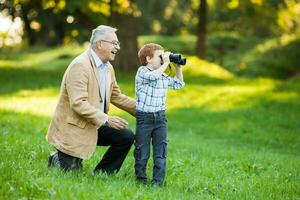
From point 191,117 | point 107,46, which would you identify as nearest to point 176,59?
point 107,46

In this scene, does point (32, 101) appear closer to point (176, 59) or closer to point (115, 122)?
point (115, 122)

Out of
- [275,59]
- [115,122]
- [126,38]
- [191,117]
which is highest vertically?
[126,38]

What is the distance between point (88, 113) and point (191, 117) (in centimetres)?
1039

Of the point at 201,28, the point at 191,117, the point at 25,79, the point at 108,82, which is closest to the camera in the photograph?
the point at 108,82

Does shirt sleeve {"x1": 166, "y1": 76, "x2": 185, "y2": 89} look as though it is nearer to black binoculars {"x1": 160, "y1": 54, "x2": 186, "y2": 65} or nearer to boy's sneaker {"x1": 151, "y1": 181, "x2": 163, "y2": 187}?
black binoculars {"x1": 160, "y1": 54, "x2": 186, "y2": 65}

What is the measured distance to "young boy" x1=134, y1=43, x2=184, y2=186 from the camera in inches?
298

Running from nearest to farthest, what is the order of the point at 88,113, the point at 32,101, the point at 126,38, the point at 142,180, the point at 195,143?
the point at 88,113
the point at 142,180
the point at 195,143
the point at 32,101
the point at 126,38

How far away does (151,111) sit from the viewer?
24.8ft

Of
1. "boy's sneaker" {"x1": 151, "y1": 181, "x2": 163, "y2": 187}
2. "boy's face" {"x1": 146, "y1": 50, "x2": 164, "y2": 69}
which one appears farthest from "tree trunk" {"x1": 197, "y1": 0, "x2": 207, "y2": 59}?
"boy's sneaker" {"x1": 151, "y1": 181, "x2": 163, "y2": 187}

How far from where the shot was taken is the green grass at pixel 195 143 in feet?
22.0

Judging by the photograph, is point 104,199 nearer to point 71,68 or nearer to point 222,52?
point 71,68

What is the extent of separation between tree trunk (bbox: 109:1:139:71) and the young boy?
17730 mm

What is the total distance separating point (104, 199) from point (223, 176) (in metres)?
3.22

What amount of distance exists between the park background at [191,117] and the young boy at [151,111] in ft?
1.09
